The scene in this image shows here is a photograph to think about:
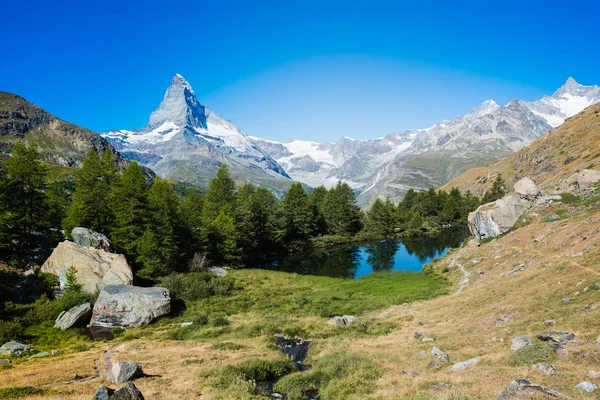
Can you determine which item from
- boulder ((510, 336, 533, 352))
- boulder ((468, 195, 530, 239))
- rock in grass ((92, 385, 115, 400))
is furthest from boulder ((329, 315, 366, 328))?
boulder ((468, 195, 530, 239))

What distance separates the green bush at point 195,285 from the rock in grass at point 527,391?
1917 inches

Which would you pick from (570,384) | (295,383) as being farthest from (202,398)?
(570,384)

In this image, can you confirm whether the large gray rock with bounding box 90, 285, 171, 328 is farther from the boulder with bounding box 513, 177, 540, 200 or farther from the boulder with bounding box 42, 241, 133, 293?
the boulder with bounding box 513, 177, 540, 200

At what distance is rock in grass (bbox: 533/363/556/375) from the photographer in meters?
15.0

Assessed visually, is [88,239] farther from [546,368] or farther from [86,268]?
[546,368]

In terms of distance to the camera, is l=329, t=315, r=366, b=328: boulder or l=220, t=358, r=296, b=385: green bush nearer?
l=220, t=358, r=296, b=385: green bush

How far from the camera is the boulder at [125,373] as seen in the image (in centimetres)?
2217

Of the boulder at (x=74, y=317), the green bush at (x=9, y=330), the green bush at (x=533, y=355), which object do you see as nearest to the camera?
the green bush at (x=533, y=355)

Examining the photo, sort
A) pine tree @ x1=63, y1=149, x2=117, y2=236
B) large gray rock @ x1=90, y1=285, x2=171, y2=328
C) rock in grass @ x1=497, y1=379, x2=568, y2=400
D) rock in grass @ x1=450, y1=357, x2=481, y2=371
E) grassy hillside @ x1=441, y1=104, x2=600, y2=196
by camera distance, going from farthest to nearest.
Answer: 1. grassy hillside @ x1=441, y1=104, x2=600, y2=196
2. pine tree @ x1=63, y1=149, x2=117, y2=236
3. large gray rock @ x1=90, y1=285, x2=171, y2=328
4. rock in grass @ x1=450, y1=357, x2=481, y2=371
5. rock in grass @ x1=497, y1=379, x2=568, y2=400

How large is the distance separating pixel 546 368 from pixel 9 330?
48195mm

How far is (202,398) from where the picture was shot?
1947cm

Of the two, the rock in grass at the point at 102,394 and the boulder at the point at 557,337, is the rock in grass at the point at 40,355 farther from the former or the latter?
the boulder at the point at 557,337

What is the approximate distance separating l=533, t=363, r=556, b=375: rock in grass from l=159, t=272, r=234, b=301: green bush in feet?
158

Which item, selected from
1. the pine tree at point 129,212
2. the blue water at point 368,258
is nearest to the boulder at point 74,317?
the pine tree at point 129,212
